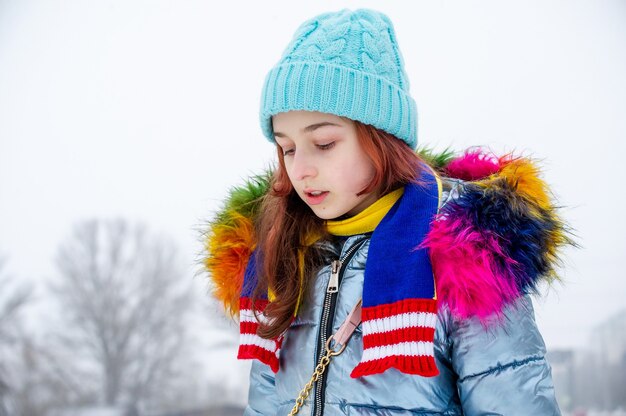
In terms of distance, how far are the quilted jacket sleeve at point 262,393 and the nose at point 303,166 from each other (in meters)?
0.46

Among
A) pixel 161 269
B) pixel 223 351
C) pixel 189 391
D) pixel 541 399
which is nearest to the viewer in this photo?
pixel 541 399

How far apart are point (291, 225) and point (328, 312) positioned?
0.22m

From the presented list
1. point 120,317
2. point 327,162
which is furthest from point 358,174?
point 120,317

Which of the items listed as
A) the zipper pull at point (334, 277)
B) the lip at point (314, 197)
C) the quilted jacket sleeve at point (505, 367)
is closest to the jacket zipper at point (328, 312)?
the zipper pull at point (334, 277)

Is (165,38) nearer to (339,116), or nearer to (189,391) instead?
(189,391)

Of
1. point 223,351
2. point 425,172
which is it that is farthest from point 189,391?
point 425,172

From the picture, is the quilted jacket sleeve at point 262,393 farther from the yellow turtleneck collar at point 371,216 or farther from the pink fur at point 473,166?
the pink fur at point 473,166

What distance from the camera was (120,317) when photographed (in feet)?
40.3

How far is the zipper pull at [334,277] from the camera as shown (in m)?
1.07

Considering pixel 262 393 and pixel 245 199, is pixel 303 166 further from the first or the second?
pixel 262 393

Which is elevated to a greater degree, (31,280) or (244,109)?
(244,109)

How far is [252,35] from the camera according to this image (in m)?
21.7

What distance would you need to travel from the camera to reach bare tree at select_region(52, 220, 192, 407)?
37.1 ft

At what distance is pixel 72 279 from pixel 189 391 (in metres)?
3.94
